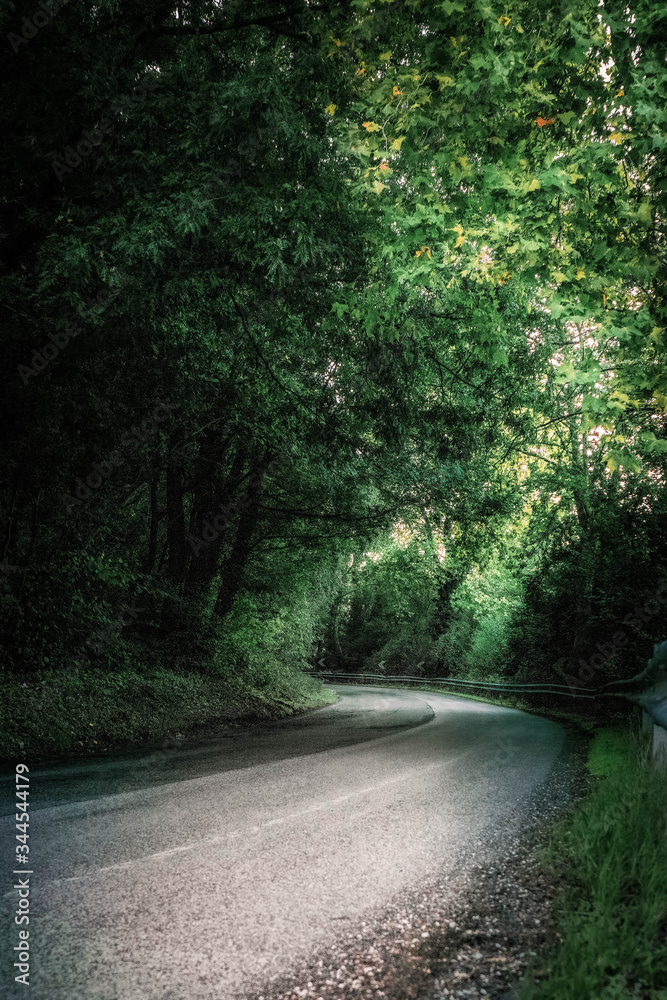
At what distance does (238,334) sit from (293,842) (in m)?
6.58

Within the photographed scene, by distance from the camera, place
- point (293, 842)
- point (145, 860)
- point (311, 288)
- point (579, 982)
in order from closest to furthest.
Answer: point (579, 982) → point (145, 860) → point (293, 842) → point (311, 288)

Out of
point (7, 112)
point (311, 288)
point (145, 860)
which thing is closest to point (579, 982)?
point (145, 860)

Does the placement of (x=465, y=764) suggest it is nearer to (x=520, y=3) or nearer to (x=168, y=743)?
(x=168, y=743)

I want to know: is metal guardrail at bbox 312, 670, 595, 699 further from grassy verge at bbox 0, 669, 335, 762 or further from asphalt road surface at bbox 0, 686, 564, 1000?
grassy verge at bbox 0, 669, 335, 762

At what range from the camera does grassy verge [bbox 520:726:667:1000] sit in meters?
2.68

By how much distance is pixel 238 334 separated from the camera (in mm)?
8711
